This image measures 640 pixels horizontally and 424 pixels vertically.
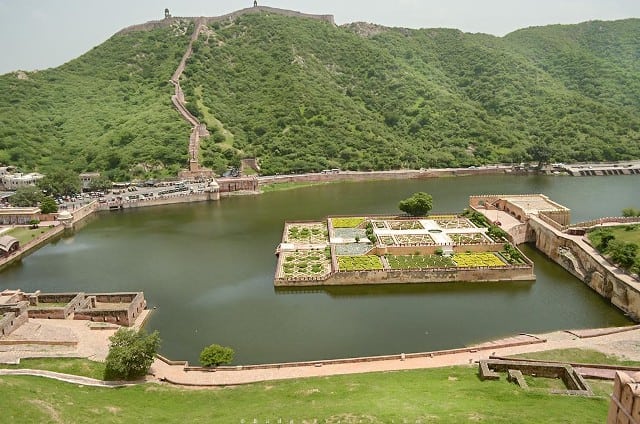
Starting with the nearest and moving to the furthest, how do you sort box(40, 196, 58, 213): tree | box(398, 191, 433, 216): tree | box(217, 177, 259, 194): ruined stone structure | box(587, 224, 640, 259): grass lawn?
box(587, 224, 640, 259): grass lawn, box(398, 191, 433, 216): tree, box(40, 196, 58, 213): tree, box(217, 177, 259, 194): ruined stone structure

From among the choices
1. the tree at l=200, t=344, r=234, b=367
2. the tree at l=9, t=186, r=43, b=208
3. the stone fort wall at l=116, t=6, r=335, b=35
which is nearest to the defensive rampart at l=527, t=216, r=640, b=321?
the tree at l=200, t=344, r=234, b=367

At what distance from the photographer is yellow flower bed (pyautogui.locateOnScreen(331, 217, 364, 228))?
57.8 meters

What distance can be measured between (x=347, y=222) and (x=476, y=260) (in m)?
16.3

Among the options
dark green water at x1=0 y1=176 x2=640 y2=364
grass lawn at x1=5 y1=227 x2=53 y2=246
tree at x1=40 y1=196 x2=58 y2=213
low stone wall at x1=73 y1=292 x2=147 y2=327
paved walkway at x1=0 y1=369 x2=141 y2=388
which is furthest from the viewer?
tree at x1=40 y1=196 x2=58 y2=213

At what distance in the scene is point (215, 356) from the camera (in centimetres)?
3005

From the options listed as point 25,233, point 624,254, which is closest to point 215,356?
point 624,254

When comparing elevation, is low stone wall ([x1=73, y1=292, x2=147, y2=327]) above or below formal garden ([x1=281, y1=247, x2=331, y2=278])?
below

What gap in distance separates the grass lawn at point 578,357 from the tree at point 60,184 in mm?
67732

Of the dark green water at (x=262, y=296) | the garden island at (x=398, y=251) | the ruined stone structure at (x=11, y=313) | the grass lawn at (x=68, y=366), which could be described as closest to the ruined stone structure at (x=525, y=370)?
the dark green water at (x=262, y=296)

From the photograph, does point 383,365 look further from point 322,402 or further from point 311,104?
point 311,104

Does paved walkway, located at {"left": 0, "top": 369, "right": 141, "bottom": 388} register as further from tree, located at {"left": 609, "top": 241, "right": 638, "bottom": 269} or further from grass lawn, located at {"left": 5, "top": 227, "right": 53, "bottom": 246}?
tree, located at {"left": 609, "top": 241, "right": 638, "bottom": 269}

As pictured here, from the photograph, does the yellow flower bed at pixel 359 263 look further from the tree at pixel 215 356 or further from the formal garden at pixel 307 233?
the tree at pixel 215 356

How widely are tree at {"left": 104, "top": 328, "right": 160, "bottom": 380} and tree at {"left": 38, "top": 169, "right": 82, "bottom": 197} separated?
54.2 meters

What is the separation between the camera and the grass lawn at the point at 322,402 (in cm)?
2150
